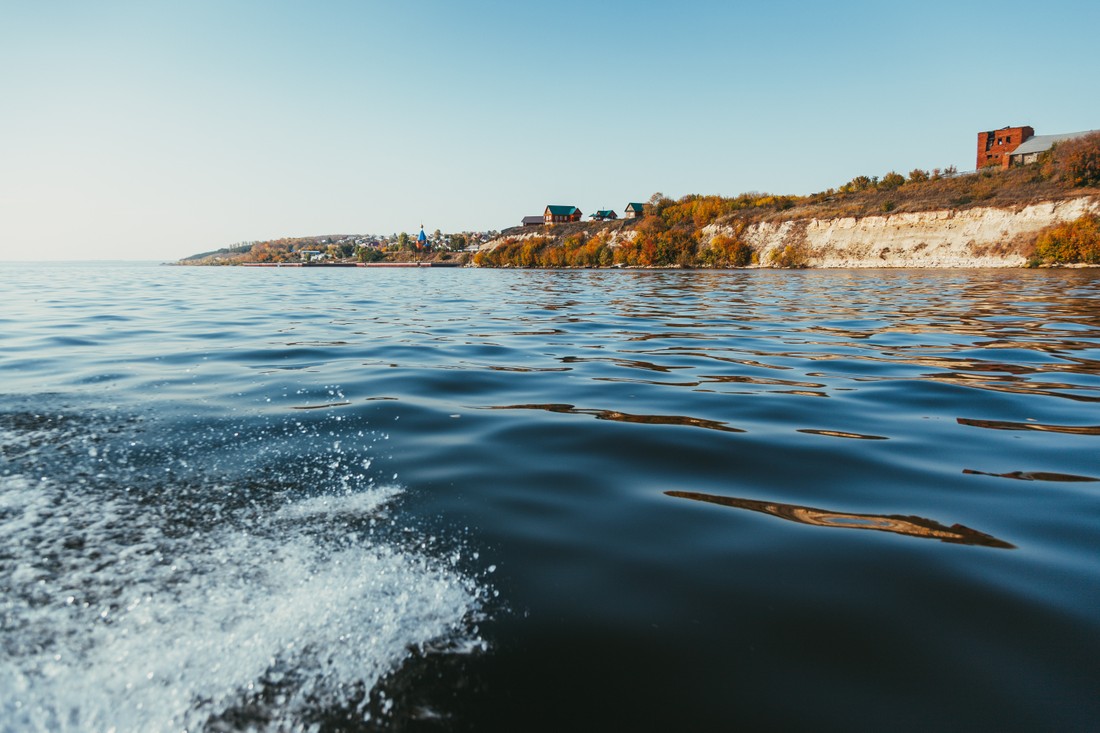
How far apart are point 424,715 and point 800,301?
22974 millimetres

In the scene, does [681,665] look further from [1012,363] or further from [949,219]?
[949,219]

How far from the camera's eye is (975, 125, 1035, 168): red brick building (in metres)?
99.2

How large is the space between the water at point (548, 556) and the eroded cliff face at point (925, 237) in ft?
221

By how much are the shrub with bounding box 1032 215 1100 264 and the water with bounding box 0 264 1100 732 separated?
61060 mm

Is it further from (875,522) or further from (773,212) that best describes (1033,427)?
(773,212)

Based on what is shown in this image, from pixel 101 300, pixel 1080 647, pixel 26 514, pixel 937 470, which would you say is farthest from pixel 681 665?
pixel 101 300

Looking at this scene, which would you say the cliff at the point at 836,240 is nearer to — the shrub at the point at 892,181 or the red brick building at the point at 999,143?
the shrub at the point at 892,181

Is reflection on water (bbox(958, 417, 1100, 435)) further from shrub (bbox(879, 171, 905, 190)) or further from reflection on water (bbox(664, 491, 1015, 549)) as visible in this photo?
shrub (bbox(879, 171, 905, 190))

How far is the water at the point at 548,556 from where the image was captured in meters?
1.93

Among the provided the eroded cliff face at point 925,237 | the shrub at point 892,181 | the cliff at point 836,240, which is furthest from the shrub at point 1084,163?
the shrub at point 892,181

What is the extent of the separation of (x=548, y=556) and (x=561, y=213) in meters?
155

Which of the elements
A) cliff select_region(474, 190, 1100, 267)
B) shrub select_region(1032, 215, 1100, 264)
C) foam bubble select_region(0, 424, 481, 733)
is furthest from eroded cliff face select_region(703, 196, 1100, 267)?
foam bubble select_region(0, 424, 481, 733)

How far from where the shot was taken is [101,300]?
2003 centimetres

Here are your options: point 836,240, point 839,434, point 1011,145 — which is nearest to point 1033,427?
point 839,434
